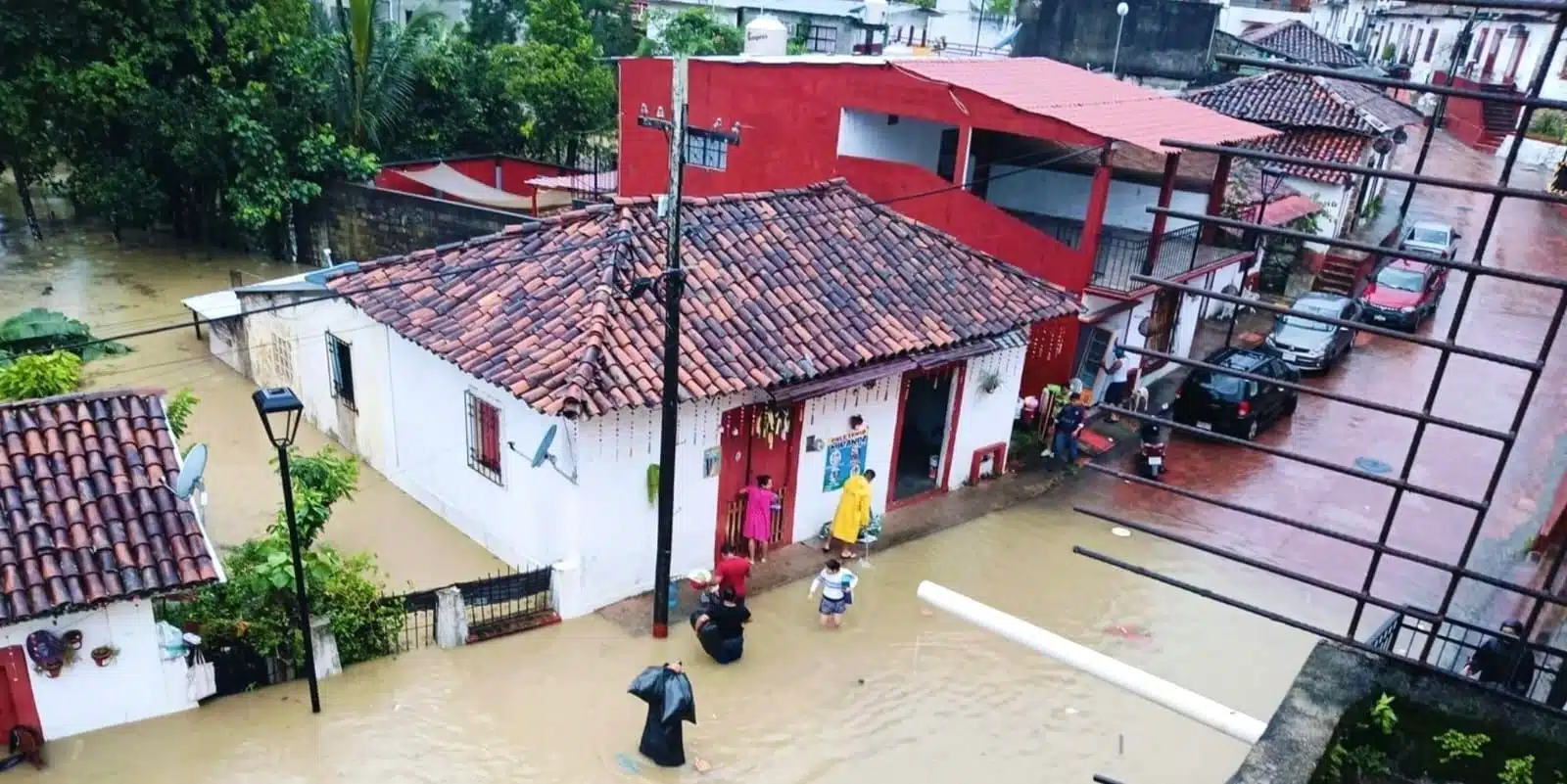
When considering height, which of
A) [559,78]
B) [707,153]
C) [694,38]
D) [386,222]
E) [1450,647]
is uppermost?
[694,38]

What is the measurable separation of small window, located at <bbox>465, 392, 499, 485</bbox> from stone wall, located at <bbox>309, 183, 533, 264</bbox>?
10.4m

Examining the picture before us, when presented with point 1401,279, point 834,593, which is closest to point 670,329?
point 834,593

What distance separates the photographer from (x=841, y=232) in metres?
16.1

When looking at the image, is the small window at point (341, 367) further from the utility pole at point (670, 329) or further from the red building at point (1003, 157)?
the red building at point (1003, 157)

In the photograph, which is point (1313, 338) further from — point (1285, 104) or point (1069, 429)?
point (1285, 104)

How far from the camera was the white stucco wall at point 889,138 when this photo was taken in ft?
65.6

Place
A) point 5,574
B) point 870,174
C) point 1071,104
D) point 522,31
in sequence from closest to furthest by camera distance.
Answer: point 5,574, point 1071,104, point 870,174, point 522,31

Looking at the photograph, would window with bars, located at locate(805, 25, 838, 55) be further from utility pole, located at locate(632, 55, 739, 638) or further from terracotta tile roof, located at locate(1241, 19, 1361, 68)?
utility pole, located at locate(632, 55, 739, 638)

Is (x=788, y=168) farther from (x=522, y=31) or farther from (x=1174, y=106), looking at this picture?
(x=522, y=31)

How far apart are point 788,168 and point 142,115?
14.7 meters

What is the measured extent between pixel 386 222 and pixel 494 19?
15.3 metres

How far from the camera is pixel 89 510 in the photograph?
9820mm

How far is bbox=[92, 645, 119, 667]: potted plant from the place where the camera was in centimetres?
961

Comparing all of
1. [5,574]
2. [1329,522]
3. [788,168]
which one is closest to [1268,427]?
[1329,522]
